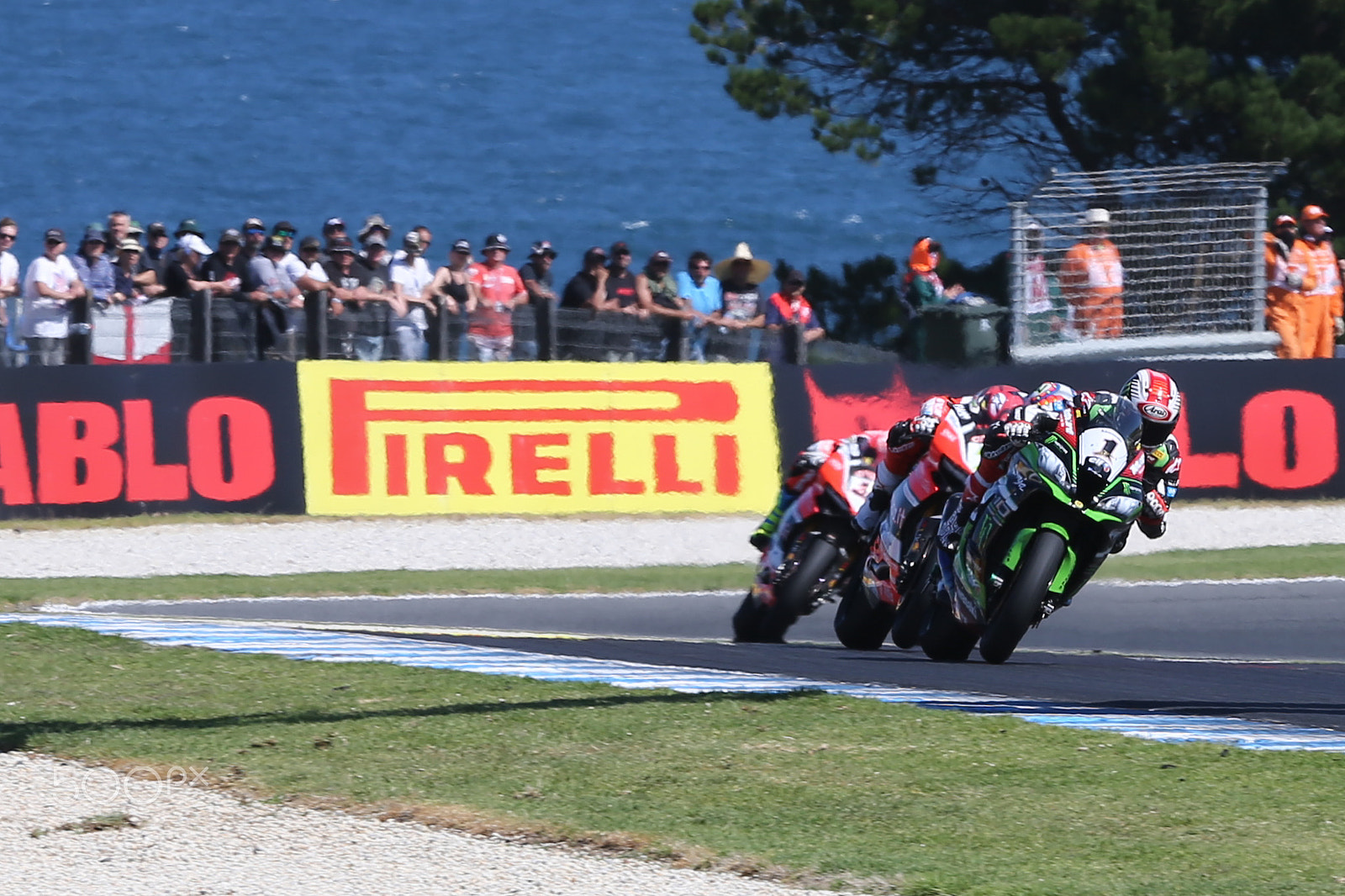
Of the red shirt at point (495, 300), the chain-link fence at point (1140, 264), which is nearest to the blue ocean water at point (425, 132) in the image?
→ the chain-link fence at point (1140, 264)

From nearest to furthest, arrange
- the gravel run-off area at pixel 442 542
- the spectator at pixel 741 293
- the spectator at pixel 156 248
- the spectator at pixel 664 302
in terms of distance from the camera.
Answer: the gravel run-off area at pixel 442 542
the spectator at pixel 156 248
the spectator at pixel 664 302
the spectator at pixel 741 293

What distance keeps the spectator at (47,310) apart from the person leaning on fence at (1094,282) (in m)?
7.80

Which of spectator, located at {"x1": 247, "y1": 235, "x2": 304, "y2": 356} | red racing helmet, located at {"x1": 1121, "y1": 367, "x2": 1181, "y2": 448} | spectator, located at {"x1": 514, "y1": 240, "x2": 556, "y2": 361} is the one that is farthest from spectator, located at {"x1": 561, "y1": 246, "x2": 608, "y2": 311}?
red racing helmet, located at {"x1": 1121, "y1": 367, "x2": 1181, "y2": 448}

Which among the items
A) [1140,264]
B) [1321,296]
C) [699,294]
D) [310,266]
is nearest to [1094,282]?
[1140,264]

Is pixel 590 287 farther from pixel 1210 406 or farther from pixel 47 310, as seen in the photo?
pixel 1210 406

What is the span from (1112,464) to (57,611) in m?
5.95

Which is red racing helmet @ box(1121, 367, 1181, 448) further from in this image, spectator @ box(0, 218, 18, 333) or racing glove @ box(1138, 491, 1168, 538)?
spectator @ box(0, 218, 18, 333)

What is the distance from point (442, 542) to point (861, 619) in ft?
18.3

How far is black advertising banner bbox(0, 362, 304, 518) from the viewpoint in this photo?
14.3m

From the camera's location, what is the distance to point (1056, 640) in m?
10.8

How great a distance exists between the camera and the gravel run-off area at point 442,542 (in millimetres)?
13539

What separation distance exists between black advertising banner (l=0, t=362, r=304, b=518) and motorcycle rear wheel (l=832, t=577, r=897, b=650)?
637 cm

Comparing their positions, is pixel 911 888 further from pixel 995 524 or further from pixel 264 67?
pixel 264 67

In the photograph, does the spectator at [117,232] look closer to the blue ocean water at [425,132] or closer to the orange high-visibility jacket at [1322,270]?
the orange high-visibility jacket at [1322,270]
